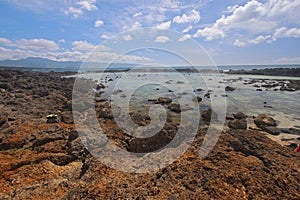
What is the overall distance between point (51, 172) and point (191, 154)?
4.47 metres

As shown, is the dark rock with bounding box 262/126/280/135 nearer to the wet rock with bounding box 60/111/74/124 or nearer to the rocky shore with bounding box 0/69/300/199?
the rocky shore with bounding box 0/69/300/199

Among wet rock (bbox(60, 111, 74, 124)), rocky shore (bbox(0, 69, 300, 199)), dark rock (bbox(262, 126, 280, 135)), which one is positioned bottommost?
dark rock (bbox(262, 126, 280, 135))

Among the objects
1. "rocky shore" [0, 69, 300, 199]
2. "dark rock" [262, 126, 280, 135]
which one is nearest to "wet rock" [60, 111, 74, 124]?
"rocky shore" [0, 69, 300, 199]

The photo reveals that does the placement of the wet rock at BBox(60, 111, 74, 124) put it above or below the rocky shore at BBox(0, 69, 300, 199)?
below

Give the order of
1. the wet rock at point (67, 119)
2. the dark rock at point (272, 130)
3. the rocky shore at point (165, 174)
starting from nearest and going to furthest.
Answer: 1. the rocky shore at point (165, 174)
2. the wet rock at point (67, 119)
3. the dark rock at point (272, 130)

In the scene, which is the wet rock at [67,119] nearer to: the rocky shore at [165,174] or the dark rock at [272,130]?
the rocky shore at [165,174]

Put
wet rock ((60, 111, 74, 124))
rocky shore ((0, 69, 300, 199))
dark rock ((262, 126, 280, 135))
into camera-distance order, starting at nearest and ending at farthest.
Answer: rocky shore ((0, 69, 300, 199))
wet rock ((60, 111, 74, 124))
dark rock ((262, 126, 280, 135))

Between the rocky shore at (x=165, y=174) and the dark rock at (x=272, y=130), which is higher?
the rocky shore at (x=165, y=174)

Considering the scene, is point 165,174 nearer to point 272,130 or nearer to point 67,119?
point 67,119

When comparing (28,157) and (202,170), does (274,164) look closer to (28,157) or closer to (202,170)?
(202,170)

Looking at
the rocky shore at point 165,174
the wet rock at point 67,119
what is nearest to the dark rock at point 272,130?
the rocky shore at point 165,174

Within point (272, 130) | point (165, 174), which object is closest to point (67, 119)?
point (165, 174)

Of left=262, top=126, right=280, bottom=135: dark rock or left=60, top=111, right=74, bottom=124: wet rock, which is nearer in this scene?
left=60, top=111, right=74, bottom=124: wet rock

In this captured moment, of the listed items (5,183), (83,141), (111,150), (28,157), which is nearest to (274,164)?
(111,150)
